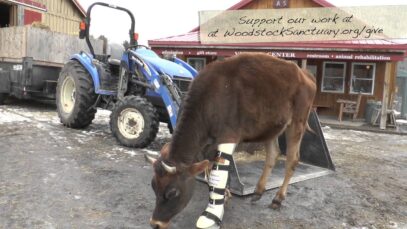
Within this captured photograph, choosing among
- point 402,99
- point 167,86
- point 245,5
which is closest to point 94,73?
point 167,86

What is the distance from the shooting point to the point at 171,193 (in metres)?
3.32

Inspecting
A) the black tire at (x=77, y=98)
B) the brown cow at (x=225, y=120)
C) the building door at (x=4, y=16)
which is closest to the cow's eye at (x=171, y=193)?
the brown cow at (x=225, y=120)

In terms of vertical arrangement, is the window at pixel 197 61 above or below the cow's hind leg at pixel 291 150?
above

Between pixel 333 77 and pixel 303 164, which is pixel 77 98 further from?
pixel 333 77

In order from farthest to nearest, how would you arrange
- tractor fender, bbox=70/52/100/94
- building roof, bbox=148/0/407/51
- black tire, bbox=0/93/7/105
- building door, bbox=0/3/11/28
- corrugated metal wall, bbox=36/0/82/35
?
building door, bbox=0/3/11/28 → corrugated metal wall, bbox=36/0/82/35 → building roof, bbox=148/0/407/51 → black tire, bbox=0/93/7/105 → tractor fender, bbox=70/52/100/94

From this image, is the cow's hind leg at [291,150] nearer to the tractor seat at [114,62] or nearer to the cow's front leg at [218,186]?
the cow's front leg at [218,186]

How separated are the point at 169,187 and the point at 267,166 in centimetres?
182

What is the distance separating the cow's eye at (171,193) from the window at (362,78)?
14890mm

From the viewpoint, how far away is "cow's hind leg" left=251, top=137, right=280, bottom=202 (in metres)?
4.70

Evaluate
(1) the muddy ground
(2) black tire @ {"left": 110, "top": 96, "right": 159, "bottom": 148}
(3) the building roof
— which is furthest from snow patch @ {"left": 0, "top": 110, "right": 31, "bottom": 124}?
(3) the building roof

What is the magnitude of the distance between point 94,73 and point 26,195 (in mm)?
3960

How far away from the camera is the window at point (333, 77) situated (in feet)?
55.6

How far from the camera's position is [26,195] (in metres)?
4.46

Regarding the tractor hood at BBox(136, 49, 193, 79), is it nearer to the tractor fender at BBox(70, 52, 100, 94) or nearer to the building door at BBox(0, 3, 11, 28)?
the tractor fender at BBox(70, 52, 100, 94)
